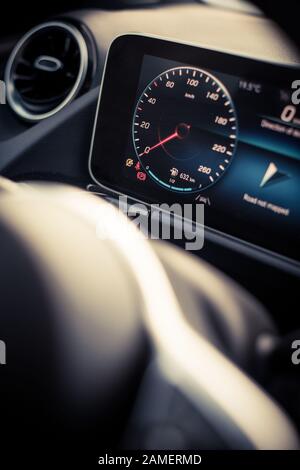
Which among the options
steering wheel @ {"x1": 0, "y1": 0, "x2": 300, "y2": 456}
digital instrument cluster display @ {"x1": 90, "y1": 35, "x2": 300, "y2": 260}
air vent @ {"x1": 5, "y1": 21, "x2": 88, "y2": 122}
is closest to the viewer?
steering wheel @ {"x1": 0, "y1": 0, "x2": 300, "y2": 456}

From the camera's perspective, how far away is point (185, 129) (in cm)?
159

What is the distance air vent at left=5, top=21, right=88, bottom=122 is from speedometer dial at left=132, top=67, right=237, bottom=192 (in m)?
0.29

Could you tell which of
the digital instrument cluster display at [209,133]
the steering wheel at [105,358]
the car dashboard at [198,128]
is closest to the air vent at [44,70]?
the car dashboard at [198,128]

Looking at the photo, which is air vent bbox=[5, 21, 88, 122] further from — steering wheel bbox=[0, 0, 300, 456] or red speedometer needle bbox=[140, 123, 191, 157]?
steering wheel bbox=[0, 0, 300, 456]

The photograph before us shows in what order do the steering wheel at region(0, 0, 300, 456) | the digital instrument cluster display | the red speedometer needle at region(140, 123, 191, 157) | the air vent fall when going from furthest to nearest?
the air vent < the red speedometer needle at region(140, 123, 191, 157) < the digital instrument cluster display < the steering wheel at region(0, 0, 300, 456)

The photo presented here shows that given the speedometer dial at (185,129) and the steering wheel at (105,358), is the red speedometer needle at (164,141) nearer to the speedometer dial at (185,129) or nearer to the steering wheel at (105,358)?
the speedometer dial at (185,129)

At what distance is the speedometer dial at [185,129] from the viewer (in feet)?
5.05

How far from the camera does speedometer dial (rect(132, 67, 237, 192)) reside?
1.54 metres

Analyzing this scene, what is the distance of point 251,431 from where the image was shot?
42.4 inches

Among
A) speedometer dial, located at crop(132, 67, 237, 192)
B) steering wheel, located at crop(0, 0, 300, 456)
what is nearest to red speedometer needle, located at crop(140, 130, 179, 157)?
speedometer dial, located at crop(132, 67, 237, 192)

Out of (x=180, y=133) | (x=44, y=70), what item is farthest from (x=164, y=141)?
(x=44, y=70)

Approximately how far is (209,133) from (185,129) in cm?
6

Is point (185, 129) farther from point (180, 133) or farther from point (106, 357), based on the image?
point (106, 357)
